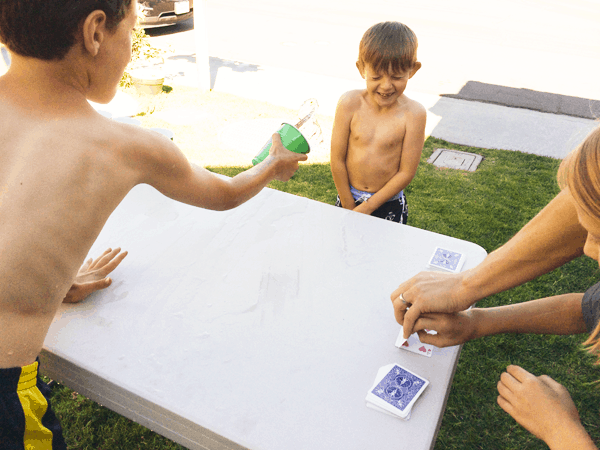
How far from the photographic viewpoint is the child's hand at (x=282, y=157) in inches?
65.6

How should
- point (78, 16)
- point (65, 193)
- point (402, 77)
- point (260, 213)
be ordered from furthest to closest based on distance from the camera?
point (402, 77) → point (260, 213) → point (65, 193) → point (78, 16)

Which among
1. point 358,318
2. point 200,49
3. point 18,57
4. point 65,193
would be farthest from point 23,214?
point 200,49

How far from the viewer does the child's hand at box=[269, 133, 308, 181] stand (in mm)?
1667

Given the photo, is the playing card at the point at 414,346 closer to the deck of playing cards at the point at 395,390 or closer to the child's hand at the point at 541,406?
the deck of playing cards at the point at 395,390

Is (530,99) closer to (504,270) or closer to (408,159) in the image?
(408,159)

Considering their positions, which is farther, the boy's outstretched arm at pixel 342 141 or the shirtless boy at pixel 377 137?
the boy's outstretched arm at pixel 342 141

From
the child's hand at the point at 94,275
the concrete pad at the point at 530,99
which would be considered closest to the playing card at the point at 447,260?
the child's hand at the point at 94,275

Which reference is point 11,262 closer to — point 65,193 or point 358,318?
point 65,193

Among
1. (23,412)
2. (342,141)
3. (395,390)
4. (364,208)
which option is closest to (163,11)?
(342,141)

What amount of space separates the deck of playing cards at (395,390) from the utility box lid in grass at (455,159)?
369 cm

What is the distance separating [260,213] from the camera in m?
1.86

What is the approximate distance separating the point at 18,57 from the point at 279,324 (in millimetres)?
942

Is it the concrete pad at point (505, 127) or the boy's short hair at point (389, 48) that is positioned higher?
the boy's short hair at point (389, 48)

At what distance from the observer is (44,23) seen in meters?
0.92
